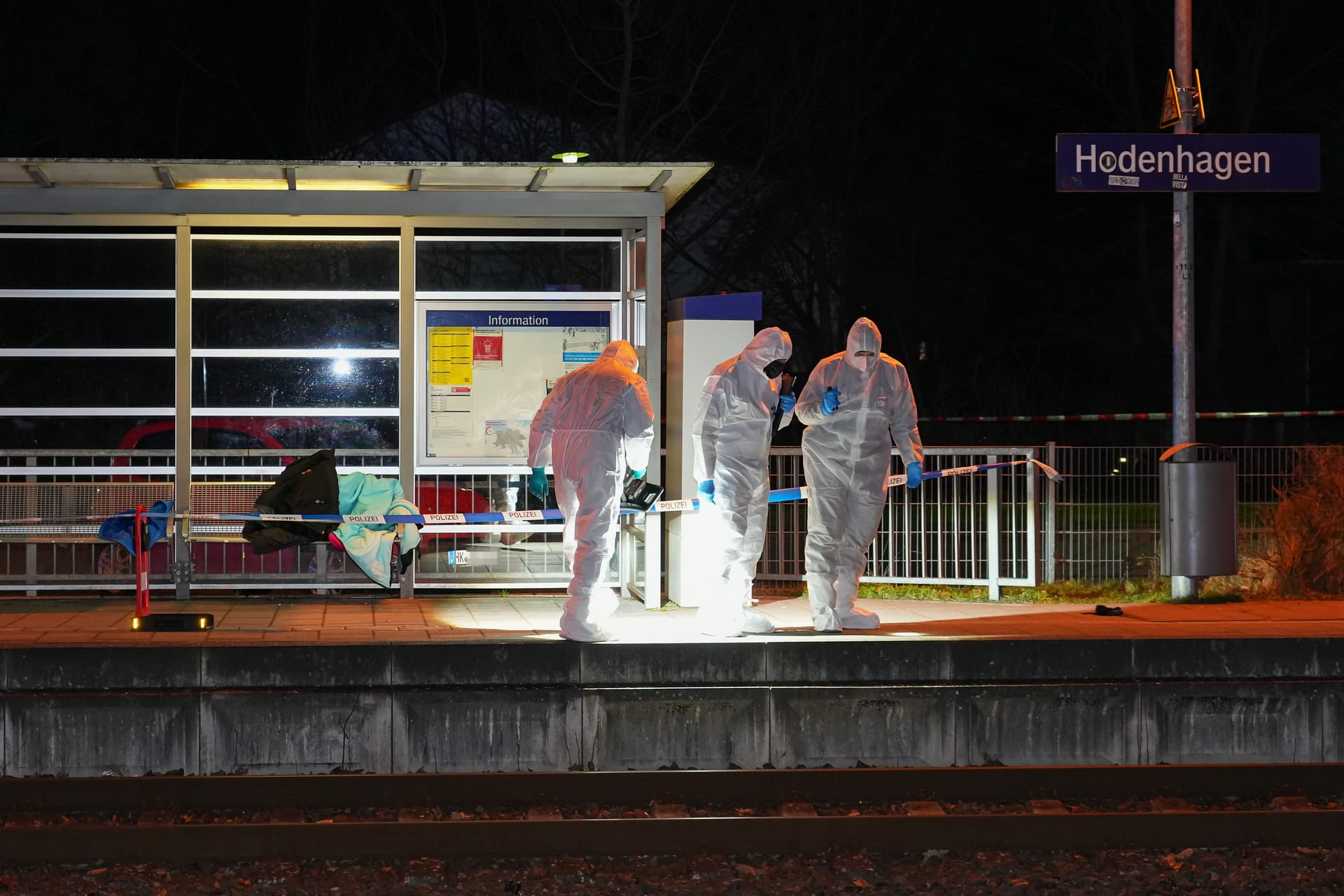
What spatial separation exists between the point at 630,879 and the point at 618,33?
21215 millimetres

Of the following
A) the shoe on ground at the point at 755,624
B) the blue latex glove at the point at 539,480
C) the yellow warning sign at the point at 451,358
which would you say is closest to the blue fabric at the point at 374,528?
the yellow warning sign at the point at 451,358

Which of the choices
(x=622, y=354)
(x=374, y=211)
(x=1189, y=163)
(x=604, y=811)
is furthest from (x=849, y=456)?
(x=374, y=211)

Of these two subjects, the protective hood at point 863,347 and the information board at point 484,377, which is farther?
the information board at point 484,377

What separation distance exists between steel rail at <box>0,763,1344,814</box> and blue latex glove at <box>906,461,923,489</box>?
224 cm

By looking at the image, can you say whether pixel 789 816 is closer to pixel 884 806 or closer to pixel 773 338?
pixel 884 806

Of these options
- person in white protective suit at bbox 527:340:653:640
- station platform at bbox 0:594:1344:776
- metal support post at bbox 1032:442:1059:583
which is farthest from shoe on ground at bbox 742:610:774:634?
metal support post at bbox 1032:442:1059:583

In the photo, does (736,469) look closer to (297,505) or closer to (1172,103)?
(297,505)

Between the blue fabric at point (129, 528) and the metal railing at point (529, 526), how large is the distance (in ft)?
1.55

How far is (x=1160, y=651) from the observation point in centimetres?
874

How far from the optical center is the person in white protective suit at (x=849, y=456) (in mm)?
9484

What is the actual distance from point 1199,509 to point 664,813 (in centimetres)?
530

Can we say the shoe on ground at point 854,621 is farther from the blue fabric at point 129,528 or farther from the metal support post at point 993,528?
the blue fabric at point 129,528

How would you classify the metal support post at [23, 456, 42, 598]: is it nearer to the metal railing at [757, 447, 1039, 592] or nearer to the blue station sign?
the metal railing at [757, 447, 1039, 592]

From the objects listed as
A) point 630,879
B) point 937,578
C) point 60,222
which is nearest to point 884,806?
point 630,879
